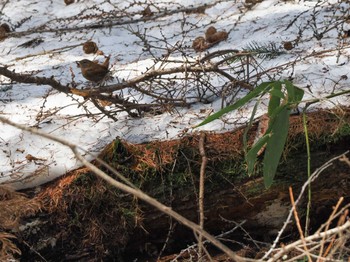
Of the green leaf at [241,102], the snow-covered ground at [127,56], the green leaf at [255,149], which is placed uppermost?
the green leaf at [241,102]

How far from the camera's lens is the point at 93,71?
267 centimetres

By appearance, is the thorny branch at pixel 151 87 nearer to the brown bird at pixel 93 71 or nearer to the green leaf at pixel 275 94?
the brown bird at pixel 93 71

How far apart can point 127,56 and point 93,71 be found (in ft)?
2.25

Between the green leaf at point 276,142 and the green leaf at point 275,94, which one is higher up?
the green leaf at point 275,94

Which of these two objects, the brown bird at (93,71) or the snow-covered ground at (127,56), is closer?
the snow-covered ground at (127,56)

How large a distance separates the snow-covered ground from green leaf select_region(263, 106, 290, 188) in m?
0.12

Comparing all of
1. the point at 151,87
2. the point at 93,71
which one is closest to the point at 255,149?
the point at 151,87

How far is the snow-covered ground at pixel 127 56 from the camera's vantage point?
234 centimetres

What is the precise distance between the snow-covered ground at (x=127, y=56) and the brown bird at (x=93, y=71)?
14cm

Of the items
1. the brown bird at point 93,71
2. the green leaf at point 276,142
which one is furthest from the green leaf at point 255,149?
the brown bird at point 93,71

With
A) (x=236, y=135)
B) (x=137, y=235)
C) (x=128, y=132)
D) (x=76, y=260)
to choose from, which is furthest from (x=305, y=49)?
(x=76, y=260)

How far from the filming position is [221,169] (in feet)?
7.08

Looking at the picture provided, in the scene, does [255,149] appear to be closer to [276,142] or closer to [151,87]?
[276,142]

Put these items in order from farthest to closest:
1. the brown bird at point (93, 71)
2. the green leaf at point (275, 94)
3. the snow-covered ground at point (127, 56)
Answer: the brown bird at point (93, 71) < the snow-covered ground at point (127, 56) < the green leaf at point (275, 94)
